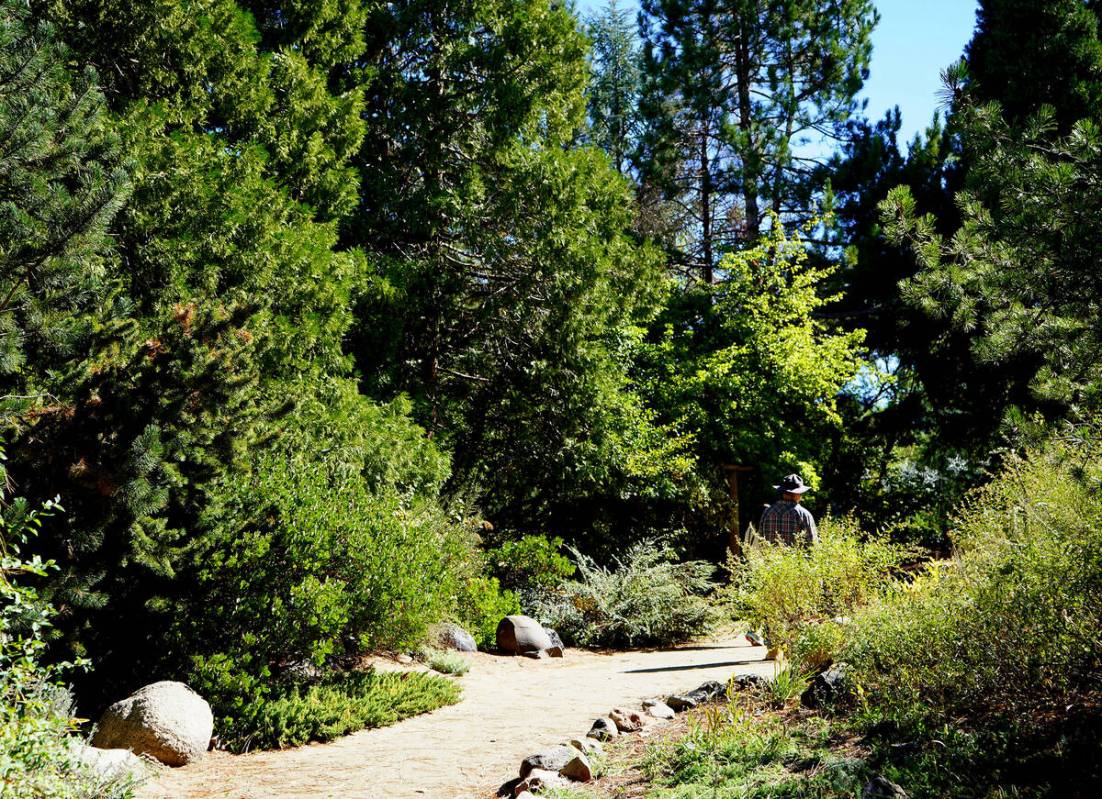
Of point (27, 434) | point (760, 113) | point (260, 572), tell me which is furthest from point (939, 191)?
point (27, 434)

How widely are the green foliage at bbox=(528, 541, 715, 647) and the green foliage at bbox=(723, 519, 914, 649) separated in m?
3.92

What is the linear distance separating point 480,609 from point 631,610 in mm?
2080

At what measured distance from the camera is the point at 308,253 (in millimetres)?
9438

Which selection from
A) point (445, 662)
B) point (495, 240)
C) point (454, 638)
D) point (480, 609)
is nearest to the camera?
point (445, 662)

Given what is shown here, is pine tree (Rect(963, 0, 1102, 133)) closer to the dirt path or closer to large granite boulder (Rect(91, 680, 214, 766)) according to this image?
the dirt path

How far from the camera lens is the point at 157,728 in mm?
5727

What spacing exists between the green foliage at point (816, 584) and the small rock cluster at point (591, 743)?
2.79ft

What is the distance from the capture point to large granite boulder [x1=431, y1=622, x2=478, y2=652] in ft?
33.6

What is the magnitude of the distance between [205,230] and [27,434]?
2.71m

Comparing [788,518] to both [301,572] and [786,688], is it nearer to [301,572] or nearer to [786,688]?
[786,688]

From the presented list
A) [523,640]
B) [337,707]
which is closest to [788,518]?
[523,640]

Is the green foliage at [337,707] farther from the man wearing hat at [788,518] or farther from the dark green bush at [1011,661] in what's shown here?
the man wearing hat at [788,518]

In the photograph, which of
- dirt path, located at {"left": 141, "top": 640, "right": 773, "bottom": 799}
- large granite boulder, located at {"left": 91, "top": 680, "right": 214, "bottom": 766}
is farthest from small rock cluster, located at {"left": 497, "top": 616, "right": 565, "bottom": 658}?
large granite boulder, located at {"left": 91, "top": 680, "right": 214, "bottom": 766}

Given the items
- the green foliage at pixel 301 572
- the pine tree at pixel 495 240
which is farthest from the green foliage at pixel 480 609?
the green foliage at pixel 301 572
